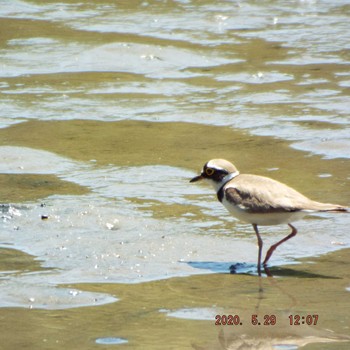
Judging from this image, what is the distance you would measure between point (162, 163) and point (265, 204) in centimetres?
251

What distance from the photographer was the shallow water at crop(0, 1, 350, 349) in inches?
227

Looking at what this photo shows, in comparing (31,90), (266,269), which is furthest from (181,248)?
(31,90)

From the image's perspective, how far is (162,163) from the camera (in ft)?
29.8

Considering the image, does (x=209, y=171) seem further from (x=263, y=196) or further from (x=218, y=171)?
(x=263, y=196)

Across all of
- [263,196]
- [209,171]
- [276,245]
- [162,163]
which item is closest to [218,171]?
[209,171]

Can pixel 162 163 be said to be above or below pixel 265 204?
below

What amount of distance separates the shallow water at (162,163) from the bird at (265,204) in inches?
10.6

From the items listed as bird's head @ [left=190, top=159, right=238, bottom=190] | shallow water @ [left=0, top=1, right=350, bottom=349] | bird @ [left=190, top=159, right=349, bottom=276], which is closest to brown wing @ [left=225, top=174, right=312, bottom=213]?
bird @ [left=190, top=159, right=349, bottom=276]

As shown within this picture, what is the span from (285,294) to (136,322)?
994 mm

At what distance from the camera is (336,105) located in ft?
35.4

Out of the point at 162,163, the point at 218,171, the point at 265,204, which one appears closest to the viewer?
the point at 265,204

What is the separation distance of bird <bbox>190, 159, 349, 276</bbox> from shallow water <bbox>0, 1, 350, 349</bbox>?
27 cm

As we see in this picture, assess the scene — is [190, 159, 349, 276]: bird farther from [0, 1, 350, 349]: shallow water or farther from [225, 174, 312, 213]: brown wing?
[0, 1, 350, 349]: shallow water

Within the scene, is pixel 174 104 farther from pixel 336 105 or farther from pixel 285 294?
pixel 285 294
